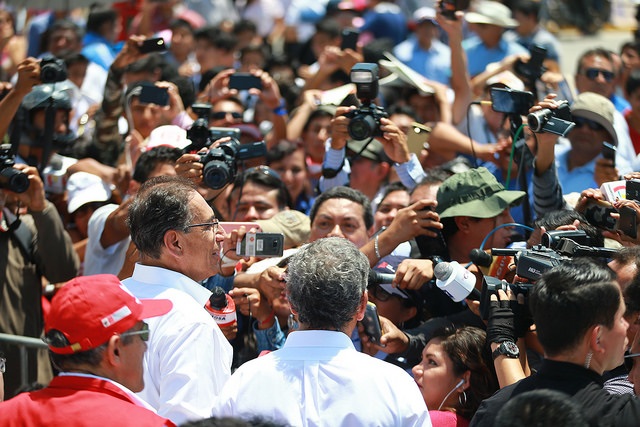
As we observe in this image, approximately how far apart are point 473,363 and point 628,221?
0.96 metres

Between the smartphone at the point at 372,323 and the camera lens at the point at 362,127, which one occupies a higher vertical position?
the camera lens at the point at 362,127

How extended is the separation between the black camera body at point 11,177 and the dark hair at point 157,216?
1658 millimetres

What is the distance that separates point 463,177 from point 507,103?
1.92ft

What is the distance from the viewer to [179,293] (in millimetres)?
3725

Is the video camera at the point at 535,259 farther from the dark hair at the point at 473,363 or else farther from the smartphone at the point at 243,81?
the smartphone at the point at 243,81

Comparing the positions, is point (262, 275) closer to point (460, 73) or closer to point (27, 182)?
point (27, 182)

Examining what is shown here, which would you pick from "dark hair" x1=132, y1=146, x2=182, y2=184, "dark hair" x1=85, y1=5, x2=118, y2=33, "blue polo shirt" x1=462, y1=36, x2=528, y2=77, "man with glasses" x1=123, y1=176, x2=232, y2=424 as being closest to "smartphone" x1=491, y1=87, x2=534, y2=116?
"dark hair" x1=132, y1=146, x2=182, y2=184

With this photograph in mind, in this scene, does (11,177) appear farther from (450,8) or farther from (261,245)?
(450,8)

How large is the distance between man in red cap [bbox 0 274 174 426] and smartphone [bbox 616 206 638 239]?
7.39 feet

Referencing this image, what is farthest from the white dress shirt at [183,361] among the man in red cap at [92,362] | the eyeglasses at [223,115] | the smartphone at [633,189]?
the eyeglasses at [223,115]

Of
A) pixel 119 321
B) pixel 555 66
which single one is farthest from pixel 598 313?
pixel 555 66

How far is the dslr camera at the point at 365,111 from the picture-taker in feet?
18.4

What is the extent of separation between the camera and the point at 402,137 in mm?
5711

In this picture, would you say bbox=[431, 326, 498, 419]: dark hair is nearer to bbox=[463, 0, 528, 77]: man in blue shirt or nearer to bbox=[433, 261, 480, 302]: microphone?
bbox=[433, 261, 480, 302]: microphone
